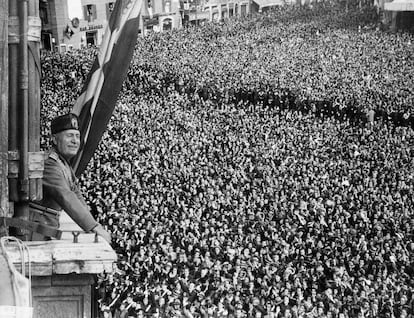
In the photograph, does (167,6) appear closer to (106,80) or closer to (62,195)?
(106,80)

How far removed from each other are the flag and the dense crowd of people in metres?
7.67

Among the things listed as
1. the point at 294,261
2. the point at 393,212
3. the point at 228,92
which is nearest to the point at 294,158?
the point at 393,212

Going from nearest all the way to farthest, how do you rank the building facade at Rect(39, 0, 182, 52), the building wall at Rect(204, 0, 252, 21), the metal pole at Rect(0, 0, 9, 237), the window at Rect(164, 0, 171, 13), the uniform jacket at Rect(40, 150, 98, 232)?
the metal pole at Rect(0, 0, 9, 237) < the uniform jacket at Rect(40, 150, 98, 232) < the building facade at Rect(39, 0, 182, 52) < the window at Rect(164, 0, 171, 13) < the building wall at Rect(204, 0, 252, 21)

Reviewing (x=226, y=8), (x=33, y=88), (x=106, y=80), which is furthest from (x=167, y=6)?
(x=33, y=88)

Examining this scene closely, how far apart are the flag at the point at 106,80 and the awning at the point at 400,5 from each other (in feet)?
186

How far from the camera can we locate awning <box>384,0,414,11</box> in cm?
6166

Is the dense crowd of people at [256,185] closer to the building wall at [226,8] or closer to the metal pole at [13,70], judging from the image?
the metal pole at [13,70]

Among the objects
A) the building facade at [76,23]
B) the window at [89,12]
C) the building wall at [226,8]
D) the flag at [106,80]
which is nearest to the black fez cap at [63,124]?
the flag at [106,80]

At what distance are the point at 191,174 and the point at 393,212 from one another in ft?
20.6

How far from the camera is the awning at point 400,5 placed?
2427 inches

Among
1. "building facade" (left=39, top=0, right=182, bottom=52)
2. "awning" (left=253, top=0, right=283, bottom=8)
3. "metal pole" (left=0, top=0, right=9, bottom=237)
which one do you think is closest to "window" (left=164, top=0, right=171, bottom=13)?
"building facade" (left=39, top=0, right=182, bottom=52)

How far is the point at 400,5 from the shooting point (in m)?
62.4

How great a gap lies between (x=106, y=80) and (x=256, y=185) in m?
17.3

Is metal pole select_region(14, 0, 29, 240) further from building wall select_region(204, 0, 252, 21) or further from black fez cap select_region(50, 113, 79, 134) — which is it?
building wall select_region(204, 0, 252, 21)
